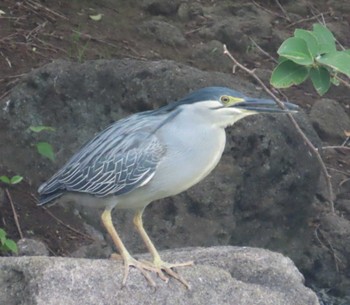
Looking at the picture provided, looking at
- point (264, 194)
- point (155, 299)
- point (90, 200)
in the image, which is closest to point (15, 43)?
point (264, 194)

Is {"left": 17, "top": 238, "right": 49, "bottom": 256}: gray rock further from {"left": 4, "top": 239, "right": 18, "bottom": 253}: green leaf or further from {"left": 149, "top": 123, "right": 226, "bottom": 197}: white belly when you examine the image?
{"left": 149, "top": 123, "right": 226, "bottom": 197}: white belly

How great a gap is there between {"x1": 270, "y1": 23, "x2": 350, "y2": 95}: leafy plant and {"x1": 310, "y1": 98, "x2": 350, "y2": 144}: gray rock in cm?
371

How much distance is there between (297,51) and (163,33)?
14.7ft

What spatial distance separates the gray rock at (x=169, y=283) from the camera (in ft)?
14.9

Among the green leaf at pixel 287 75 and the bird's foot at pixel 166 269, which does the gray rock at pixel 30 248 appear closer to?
the bird's foot at pixel 166 269

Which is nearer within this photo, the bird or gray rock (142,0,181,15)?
the bird

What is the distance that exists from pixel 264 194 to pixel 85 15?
259 cm

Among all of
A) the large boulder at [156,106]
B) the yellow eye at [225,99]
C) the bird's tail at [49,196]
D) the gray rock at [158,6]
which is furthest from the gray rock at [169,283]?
the gray rock at [158,6]

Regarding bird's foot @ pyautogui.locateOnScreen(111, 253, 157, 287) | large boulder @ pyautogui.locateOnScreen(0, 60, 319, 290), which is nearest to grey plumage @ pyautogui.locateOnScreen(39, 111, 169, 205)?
bird's foot @ pyautogui.locateOnScreen(111, 253, 157, 287)

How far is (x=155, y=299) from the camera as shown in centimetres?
471

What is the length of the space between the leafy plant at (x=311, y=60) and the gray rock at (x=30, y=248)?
2.06 metres

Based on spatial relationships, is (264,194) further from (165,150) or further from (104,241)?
(165,150)

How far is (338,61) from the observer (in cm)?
439

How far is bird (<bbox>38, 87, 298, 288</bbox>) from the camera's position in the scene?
16.0 feet
